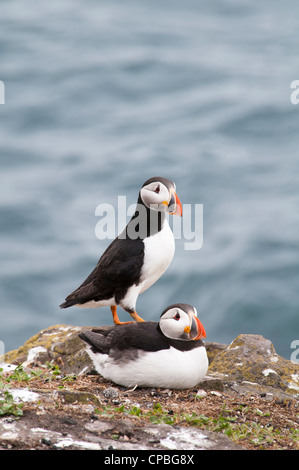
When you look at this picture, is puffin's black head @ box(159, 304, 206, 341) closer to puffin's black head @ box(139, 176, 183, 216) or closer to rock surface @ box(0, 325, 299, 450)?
rock surface @ box(0, 325, 299, 450)

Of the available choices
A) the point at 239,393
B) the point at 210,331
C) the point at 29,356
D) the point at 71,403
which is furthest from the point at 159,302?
the point at 71,403

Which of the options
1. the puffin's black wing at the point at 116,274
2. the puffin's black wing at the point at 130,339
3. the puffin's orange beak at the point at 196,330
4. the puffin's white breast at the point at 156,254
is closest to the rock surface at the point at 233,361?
the puffin's black wing at the point at 130,339

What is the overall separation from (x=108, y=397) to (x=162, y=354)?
2.12 ft

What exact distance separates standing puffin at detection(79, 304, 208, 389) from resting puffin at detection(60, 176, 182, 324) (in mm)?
1058

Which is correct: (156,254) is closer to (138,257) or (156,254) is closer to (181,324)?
(138,257)

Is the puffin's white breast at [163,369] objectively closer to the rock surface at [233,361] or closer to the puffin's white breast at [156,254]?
the rock surface at [233,361]

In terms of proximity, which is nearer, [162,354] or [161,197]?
[162,354]

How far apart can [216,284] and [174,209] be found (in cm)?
1054

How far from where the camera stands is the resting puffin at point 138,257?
824cm

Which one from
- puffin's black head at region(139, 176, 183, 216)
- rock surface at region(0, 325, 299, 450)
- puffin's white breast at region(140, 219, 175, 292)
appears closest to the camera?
rock surface at region(0, 325, 299, 450)

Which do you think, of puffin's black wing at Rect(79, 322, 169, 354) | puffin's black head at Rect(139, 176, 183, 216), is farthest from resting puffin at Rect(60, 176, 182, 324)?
puffin's black wing at Rect(79, 322, 169, 354)

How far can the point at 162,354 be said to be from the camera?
7086 millimetres

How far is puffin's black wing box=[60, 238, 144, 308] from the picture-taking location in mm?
8250

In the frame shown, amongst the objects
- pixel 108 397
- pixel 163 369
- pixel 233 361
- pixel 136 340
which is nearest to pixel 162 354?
pixel 163 369
